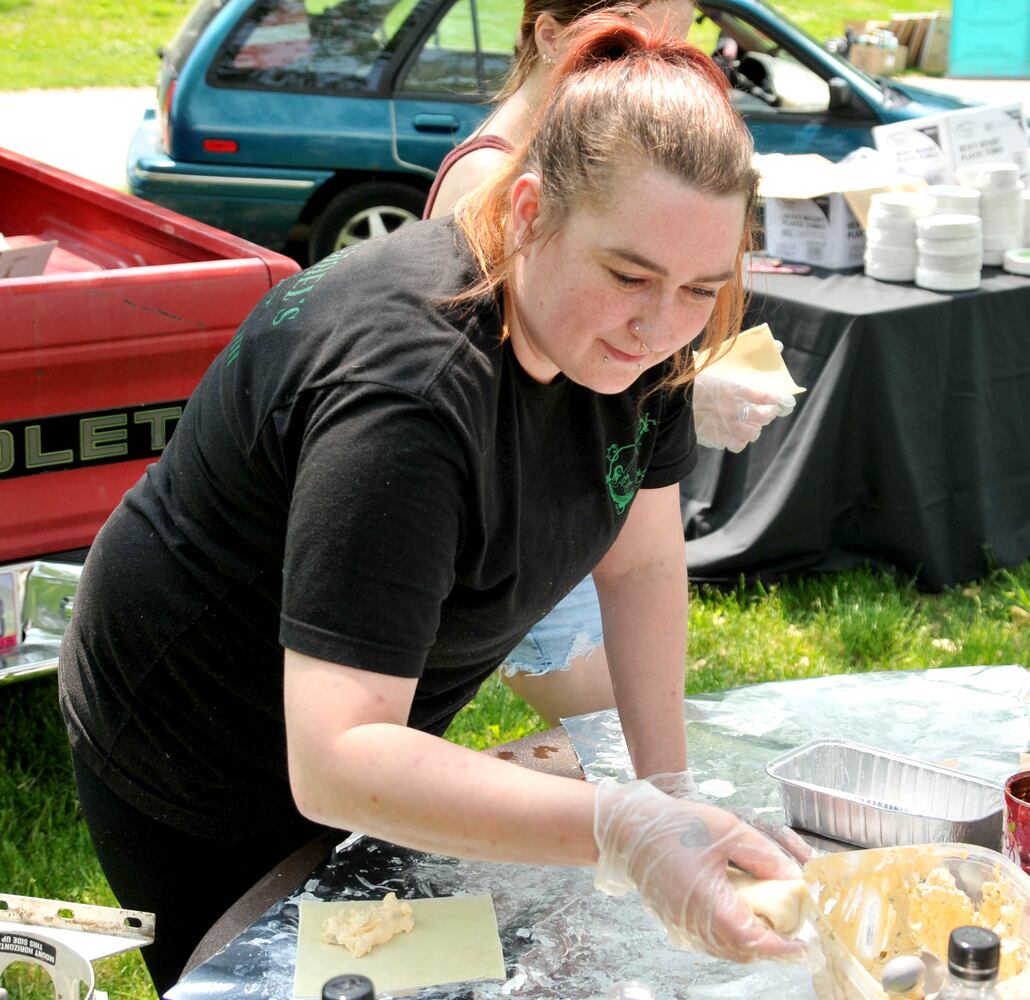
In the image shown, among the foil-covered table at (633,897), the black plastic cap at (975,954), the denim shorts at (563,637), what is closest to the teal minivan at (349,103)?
the denim shorts at (563,637)

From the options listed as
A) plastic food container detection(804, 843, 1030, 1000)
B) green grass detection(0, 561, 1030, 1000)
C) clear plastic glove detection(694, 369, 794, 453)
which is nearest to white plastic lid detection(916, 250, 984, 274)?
green grass detection(0, 561, 1030, 1000)

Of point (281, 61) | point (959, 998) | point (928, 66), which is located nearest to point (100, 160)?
point (281, 61)

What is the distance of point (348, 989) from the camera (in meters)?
1.04

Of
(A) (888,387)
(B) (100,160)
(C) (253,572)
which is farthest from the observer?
(B) (100,160)

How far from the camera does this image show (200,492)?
4.63 feet

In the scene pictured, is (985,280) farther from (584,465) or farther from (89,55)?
(89,55)

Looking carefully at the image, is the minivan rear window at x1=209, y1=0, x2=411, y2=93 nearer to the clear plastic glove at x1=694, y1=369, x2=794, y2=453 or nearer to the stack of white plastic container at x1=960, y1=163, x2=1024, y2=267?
the stack of white plastic container at x1=960, y1=163, x2=1024, y2=267

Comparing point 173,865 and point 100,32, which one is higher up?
point 100,32

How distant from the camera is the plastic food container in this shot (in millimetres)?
1289

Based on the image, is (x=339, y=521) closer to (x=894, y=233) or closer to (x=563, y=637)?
(x=563, y=637)

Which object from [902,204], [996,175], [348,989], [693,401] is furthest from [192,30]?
[348,989]

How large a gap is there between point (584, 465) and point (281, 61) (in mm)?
4815

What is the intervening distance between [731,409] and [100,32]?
13.9 metres

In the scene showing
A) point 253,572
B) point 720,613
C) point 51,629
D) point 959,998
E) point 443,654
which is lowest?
point 720,613
